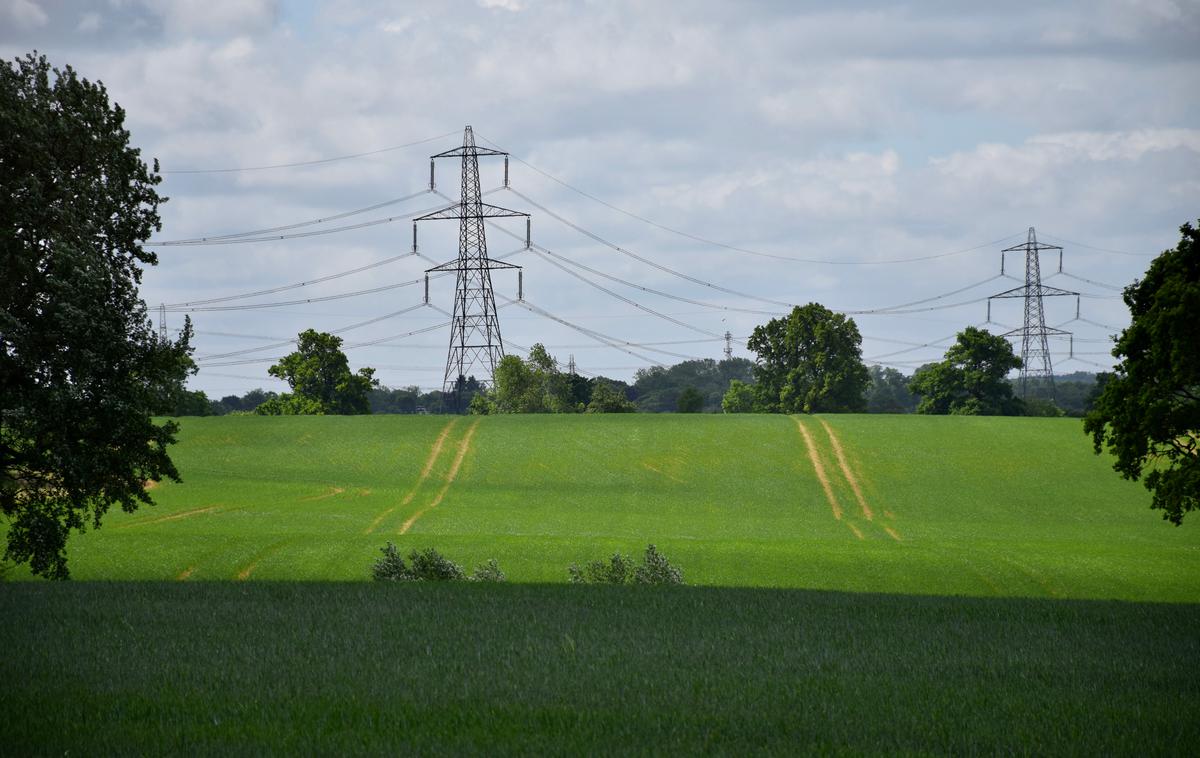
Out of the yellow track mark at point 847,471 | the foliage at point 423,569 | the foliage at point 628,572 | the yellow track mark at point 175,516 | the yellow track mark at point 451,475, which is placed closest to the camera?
the foliage at point 628,572

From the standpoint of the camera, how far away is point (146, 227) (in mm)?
34844

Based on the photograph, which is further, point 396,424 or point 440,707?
point 396,424

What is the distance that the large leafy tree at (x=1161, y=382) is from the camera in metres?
33.0

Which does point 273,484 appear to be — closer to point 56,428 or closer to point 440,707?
point 56,428

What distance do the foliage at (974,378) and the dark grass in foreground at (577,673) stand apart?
103 meters

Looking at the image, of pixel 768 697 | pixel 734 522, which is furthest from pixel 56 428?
pixel 734 522

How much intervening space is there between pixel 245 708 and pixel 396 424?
264 feet

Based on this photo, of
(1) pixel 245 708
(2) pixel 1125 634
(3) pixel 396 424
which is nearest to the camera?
(1) pixel 245 708

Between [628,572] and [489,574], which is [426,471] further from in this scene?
[628,572]

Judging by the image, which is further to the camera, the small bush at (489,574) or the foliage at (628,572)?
the foliage at (628,572)

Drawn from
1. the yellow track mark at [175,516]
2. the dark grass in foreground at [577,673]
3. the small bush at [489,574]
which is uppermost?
the dark grass in foreground at [577,673]

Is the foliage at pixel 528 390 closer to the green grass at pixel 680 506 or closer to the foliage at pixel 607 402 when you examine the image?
the foliage at pixel 607 402

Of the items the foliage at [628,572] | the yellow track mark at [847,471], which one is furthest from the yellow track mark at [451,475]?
the yellow track mark at [847,471]

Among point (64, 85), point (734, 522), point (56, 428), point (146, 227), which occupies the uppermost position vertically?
point (64, 85)
